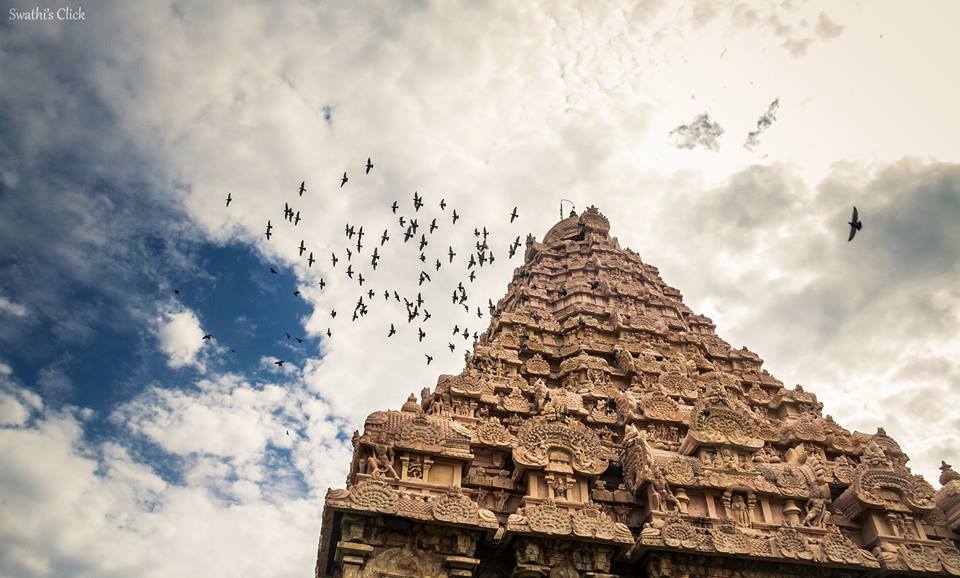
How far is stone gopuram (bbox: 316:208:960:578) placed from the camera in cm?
1719

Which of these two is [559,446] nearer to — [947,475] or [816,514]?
[816,514]

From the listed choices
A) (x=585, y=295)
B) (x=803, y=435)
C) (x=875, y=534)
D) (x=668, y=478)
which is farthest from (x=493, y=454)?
(x=585, y=295)

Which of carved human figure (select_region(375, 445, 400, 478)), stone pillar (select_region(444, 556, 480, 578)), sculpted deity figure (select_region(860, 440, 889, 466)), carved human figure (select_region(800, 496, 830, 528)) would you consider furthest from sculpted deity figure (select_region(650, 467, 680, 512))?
carved human figure (select_region(375, 445, 400, 478))

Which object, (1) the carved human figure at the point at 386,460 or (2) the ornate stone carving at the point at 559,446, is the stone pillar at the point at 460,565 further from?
(2) the ornate stone carving at the point at 559,446

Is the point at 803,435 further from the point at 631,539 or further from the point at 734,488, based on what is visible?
the point at 631,539

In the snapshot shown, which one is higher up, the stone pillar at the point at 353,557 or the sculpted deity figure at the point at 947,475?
the sculpted deity figure at the point at 947,475

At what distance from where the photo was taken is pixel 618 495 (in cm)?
2028

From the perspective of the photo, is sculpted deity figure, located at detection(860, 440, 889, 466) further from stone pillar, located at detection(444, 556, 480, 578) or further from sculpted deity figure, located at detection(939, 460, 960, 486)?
stone pillar, located at detection(444, 556, 480, 578)

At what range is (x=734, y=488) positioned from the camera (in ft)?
64.3

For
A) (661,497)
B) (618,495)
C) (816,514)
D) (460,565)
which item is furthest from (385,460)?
(816,514)

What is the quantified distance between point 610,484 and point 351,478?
315 inches

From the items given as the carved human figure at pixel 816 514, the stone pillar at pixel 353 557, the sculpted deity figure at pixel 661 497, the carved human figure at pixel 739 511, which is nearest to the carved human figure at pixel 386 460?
the stone pillar at pixel 353 557

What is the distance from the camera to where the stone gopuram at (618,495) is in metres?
17.2

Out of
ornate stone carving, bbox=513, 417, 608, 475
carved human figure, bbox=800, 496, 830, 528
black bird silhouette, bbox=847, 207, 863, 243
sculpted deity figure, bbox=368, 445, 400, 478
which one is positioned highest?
black bird silhouette, bbox=847, 207, 863, 243
